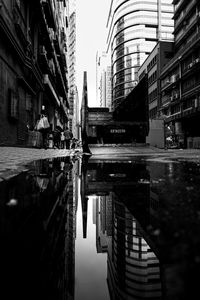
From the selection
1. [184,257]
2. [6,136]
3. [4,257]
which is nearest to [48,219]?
[4,257]

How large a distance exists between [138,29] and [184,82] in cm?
5433

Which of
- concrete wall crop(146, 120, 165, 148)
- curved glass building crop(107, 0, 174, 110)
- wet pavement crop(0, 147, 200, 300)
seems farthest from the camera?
curved glass building crop(107, 0, 174, 110)

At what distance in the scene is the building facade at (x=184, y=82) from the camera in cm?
3603

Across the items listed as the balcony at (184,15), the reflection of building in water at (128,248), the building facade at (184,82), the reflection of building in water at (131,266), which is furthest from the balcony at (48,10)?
the balcony at (184,15)

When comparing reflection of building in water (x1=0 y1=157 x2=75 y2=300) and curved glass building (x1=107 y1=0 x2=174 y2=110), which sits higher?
curved glass building (x1=107 y1=0 x2=174 y2=110)

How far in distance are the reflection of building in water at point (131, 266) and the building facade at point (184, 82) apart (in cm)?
3269

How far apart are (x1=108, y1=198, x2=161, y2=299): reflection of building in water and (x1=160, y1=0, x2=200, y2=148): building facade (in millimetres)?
32694

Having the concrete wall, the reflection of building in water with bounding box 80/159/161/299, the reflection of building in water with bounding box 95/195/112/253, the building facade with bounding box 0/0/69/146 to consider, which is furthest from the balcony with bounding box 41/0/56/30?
the reflection of building in water with bounding box 80/159/161/299

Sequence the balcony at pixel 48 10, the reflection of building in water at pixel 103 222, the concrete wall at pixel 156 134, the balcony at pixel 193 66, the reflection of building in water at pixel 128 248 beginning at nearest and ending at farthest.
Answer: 1. the reflection of building in water at pixel 128 248
2. the reflection of building in water at pixel 103 222
3. the concrete wall at pixel 156 134
4. the balcony at pixel 48 10
5. the balcony at pixel 193 66

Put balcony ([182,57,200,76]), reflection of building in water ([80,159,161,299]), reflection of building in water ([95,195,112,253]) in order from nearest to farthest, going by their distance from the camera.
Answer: reflection of building in water ([80,159,161,299]), reflection of building in water ([95,195,112,253]), balcony ([182,57,200,76])

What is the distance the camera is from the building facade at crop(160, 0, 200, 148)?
3603cm

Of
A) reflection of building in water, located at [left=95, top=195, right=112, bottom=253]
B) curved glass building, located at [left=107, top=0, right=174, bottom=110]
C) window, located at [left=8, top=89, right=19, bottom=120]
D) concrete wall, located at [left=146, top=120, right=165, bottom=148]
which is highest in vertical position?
curved glass building, located at [left=107, top=0, right=174, bottom=110]

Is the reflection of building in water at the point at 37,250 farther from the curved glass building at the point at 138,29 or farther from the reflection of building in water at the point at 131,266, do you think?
the curved glass building at the point at 138,29

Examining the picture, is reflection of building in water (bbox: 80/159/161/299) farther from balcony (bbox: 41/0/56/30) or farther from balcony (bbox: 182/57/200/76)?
balcony (bbox: 182/57/200/76)
